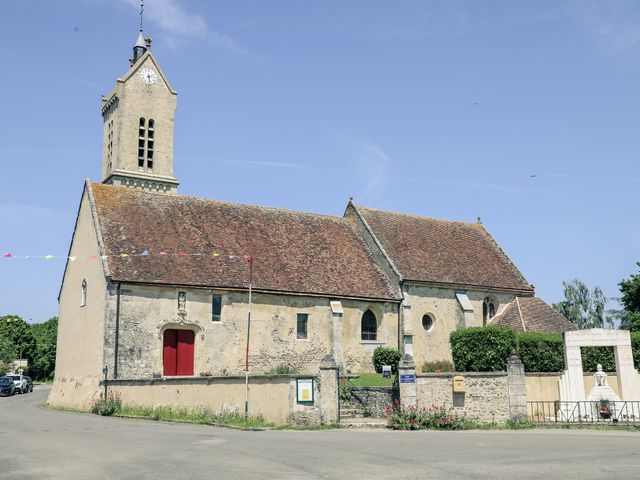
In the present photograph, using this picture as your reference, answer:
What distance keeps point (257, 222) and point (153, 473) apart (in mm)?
27229

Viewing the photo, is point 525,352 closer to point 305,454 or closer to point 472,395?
point 472,395

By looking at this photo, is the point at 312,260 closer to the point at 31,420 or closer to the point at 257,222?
the point at 257,222

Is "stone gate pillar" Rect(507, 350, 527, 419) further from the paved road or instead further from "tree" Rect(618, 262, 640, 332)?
"tree" Rect(618, 262, 640, 332)

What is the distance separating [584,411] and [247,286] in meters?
16.3

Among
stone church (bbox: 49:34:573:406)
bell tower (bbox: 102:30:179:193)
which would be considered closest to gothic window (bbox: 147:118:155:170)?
bell tower (bbox: 102:30:179:193)

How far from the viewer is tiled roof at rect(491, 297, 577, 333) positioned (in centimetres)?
3700

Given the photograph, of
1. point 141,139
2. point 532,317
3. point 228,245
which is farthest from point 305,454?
point 141,139

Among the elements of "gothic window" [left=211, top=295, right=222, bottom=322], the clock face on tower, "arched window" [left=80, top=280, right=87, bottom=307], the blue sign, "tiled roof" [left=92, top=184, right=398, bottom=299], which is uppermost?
the clock face on tower

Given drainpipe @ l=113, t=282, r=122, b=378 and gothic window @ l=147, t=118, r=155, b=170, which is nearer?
drainpipe @ l=113, t=282, r=122, b=378

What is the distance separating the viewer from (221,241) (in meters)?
35.6

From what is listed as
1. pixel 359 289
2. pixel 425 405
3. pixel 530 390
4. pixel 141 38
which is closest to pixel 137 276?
pixel 359 289

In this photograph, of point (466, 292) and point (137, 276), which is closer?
point (137, 276)

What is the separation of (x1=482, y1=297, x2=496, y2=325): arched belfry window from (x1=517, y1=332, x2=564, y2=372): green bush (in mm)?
9996

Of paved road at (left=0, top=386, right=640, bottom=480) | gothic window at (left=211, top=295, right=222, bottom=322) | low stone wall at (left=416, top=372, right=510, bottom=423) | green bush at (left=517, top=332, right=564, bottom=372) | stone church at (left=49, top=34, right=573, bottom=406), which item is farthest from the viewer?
gothic window at (left=211, top=295, right=222, bottom=322)
